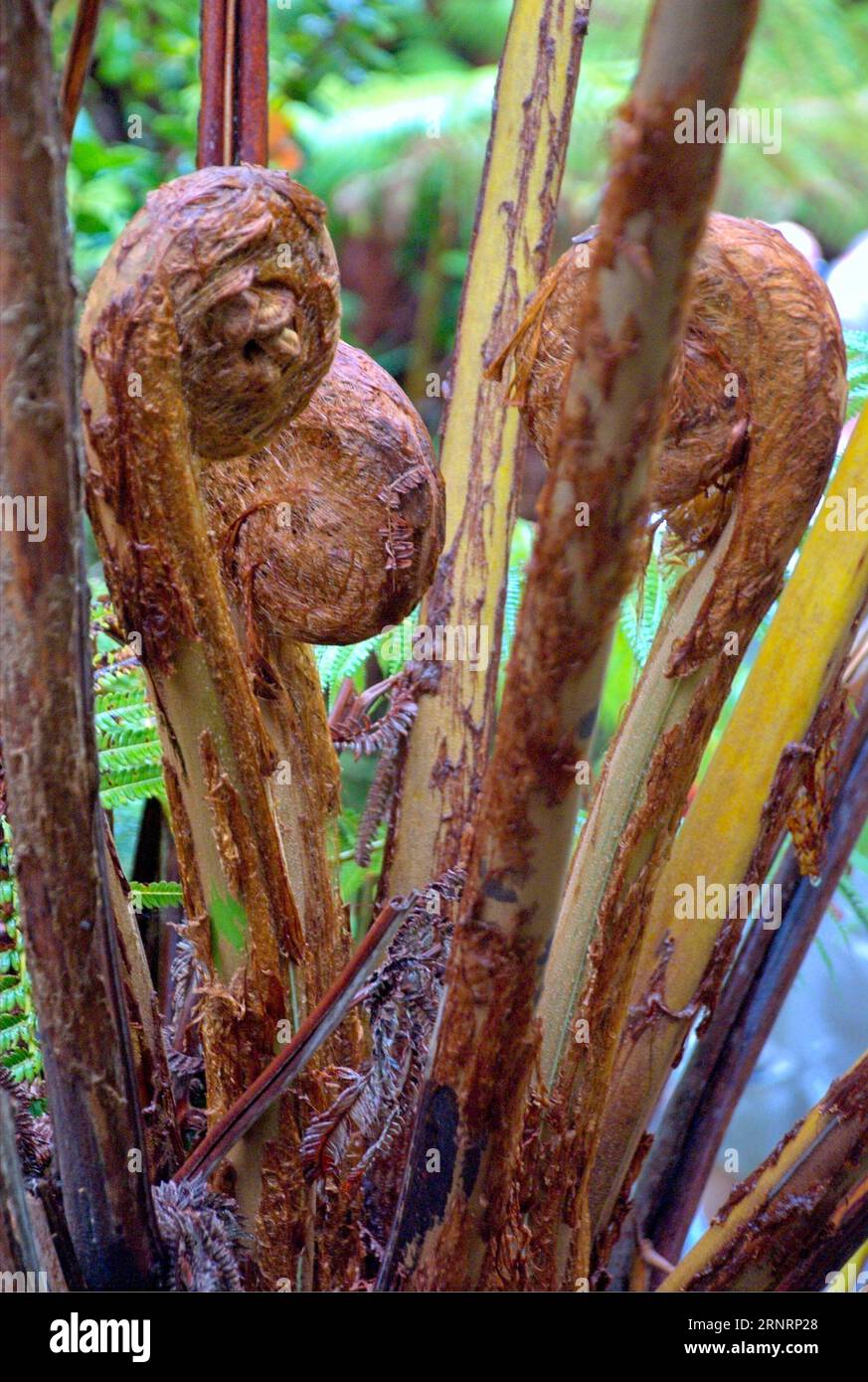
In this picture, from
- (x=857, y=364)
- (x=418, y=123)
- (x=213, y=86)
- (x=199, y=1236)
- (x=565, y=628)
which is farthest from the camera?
(x=418, y=123)

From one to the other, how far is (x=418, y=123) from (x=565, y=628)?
9.37 feet

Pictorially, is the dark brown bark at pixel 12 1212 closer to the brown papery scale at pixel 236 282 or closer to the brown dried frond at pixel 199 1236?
the brown dried frond at pixel 199 1236

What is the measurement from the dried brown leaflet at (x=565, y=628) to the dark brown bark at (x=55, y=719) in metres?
0.11

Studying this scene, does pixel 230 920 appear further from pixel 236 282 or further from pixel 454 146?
pixel 454 146

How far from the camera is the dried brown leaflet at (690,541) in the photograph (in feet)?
1.62

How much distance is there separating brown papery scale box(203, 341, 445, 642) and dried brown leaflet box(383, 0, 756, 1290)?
0.20 metres

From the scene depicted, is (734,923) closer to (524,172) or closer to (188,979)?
(188,979)

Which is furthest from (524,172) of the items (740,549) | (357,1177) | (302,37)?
(302,37)

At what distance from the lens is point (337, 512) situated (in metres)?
0.55

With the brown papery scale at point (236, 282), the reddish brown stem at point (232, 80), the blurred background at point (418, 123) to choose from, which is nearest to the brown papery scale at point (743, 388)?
the brown papery scale at point (236, 282)

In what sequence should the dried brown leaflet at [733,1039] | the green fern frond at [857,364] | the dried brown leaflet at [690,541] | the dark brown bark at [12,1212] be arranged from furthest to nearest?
1. the green fern frond at [857,364]
2. the dried brown leaflet at [733,1039]
3. the dried brown leaflet at [690,541]
4. the dark brown bark at [12,1212]

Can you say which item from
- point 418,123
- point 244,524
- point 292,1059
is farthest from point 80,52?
point 418,123

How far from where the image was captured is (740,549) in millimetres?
514

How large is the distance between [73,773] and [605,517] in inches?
6.9
